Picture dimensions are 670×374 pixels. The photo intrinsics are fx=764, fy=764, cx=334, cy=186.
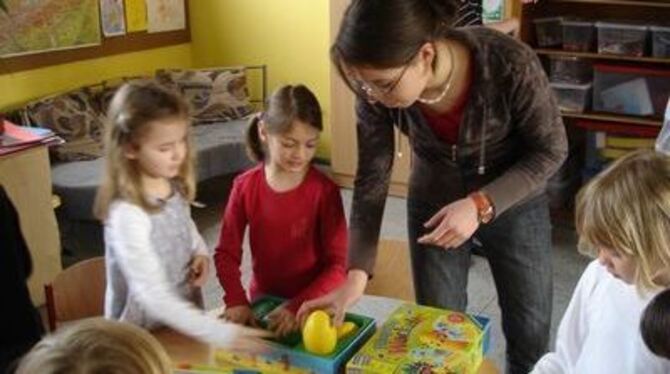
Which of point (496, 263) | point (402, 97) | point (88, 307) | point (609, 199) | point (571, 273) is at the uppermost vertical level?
point (402, 97)

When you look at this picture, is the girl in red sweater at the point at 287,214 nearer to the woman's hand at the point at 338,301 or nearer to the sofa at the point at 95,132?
the woman's hand at the point at 338,301

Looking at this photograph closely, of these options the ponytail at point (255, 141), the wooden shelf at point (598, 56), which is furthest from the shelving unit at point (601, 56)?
the ponytail at point (255, 141)

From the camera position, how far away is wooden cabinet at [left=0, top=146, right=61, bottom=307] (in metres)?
2.78

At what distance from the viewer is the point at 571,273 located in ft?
10.2

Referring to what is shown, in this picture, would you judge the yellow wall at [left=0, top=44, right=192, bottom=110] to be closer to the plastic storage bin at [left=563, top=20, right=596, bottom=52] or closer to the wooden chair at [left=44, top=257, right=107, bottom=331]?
the wooden chair at [left=44, top=257, right=107, bottom=331]

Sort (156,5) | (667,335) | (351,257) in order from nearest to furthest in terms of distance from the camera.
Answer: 1. (667,335)
2. (351,257)
3. (156,5)

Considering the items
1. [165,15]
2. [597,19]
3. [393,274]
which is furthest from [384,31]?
[165,15]

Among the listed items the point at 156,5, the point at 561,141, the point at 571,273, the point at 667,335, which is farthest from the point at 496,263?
the point at 156,5

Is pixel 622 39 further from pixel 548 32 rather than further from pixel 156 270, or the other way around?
pixel 156 270

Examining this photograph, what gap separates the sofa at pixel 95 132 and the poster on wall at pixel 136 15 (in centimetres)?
28

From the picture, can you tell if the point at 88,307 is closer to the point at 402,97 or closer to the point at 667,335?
the point at 402,97

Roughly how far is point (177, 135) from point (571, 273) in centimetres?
206

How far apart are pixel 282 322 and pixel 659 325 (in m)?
0.60

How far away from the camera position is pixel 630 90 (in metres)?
3.40
